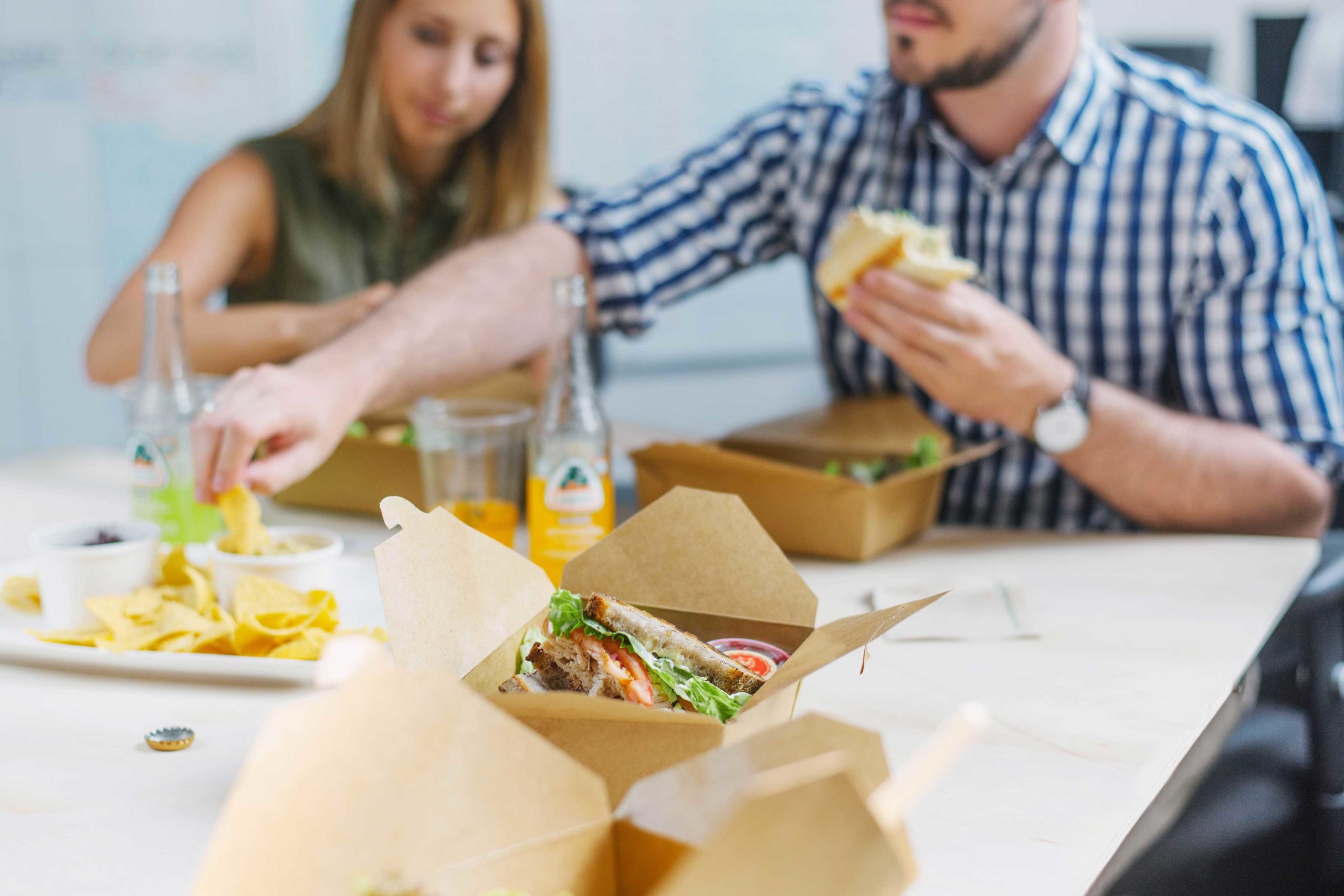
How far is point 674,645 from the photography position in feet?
2.28

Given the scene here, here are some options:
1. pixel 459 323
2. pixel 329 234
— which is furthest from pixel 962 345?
pixel 329 234

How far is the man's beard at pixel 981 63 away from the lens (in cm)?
154

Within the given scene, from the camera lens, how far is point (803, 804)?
1.45ft

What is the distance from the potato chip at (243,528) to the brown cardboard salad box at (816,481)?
1.12 ft

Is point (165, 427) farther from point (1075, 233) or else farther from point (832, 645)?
point (1075, 233)

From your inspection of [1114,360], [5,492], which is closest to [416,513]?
[5,492]

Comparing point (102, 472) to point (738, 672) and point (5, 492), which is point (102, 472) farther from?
point (738, 672)

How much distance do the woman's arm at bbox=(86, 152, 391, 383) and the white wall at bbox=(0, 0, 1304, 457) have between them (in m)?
1.44

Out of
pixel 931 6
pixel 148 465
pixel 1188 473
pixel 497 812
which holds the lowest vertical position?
pixel 1188 473

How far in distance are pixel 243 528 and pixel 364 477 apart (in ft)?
1.16

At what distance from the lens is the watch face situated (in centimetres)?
136


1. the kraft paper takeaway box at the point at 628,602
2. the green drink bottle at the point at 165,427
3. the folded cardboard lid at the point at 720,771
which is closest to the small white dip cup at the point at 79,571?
the green drink bottle at the point at 165,427

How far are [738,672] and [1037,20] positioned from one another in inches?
47.1

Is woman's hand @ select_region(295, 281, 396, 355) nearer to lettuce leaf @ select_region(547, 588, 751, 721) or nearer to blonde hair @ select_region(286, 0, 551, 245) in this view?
blonde hair @ select_region(286, 0, 551, 245)
